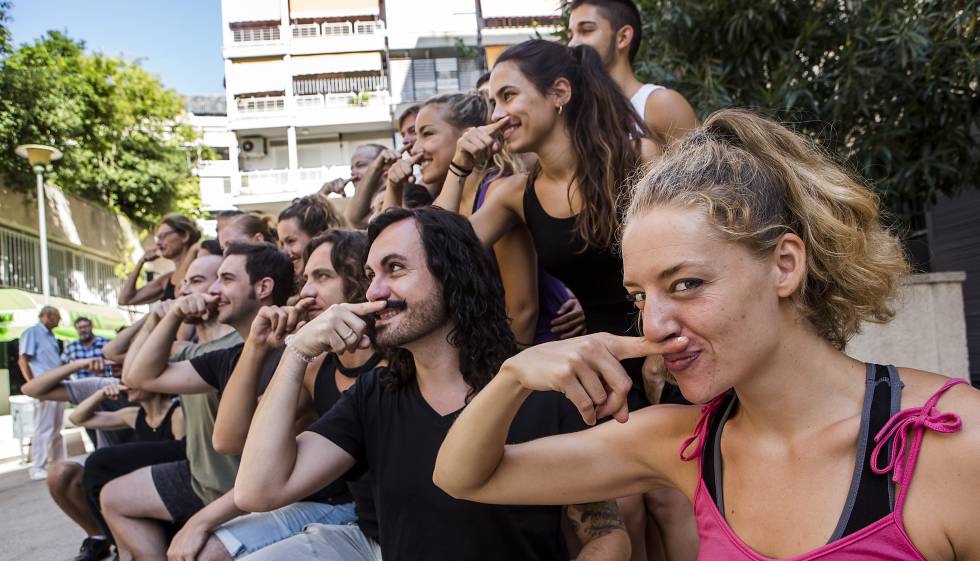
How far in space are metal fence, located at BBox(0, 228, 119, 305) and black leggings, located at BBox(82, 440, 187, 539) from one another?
1739cm

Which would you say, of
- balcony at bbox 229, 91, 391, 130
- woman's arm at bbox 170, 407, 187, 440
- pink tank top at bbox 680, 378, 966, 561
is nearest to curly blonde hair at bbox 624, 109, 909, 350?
pink tank top at bbox 680, 378, 966, 561

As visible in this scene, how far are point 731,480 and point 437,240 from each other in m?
1.52

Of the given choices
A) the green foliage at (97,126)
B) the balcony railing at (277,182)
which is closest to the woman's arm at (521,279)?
the green foliage at (97,126)

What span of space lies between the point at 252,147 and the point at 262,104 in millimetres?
2298

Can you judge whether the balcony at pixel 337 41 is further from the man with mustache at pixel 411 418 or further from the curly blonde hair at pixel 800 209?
the curly blonde hair at pixel 800 209

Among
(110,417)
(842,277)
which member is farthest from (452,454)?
(110,417)

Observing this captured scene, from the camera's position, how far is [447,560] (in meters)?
2.34

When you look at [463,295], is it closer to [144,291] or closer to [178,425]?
[178,425]

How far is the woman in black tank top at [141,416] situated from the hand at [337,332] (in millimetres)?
3221

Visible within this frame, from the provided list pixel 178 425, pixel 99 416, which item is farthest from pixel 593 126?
pixel 99 416

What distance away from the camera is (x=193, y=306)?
4.23 meters

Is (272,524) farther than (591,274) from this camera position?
Yes

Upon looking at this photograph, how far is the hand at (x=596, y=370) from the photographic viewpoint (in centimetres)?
155

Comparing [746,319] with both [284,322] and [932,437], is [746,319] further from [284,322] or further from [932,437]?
[284,322]
